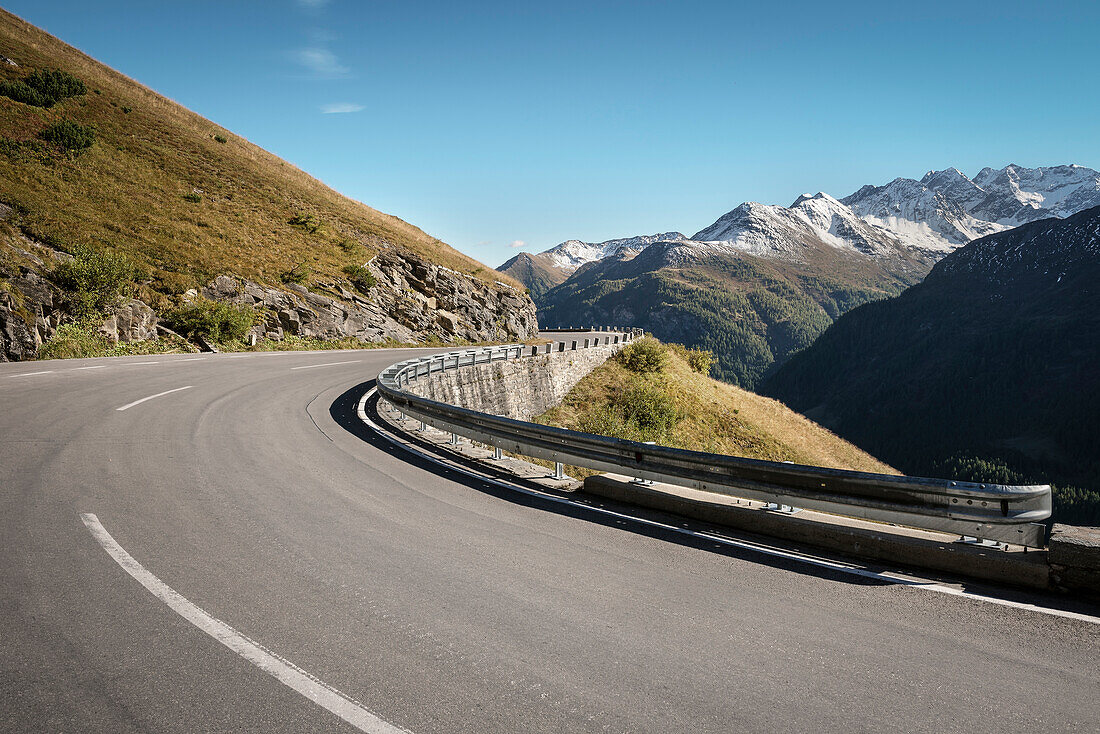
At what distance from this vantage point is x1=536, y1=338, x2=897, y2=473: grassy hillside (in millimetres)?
28500

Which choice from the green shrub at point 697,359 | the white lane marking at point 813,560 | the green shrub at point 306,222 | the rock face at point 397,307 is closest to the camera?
the white lane marking at point 813,560

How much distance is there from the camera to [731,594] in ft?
14.5

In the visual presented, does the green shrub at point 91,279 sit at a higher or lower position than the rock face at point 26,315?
higher

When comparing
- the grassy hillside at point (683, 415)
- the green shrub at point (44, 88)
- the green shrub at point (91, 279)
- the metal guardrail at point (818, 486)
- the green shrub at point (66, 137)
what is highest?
the green shrub at point (44, 88)

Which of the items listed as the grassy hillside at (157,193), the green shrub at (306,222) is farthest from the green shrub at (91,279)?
the green shrub at (306,222)

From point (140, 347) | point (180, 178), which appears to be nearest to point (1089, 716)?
point (140, 347)

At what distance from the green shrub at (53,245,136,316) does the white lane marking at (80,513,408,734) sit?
19581 mm

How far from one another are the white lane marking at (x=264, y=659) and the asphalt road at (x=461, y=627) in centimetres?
5

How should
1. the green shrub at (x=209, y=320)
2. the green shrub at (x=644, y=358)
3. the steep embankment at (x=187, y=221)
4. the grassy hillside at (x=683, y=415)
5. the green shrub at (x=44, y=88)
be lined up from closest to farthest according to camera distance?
the green shrub at (x=209, y=320) → the steep embankment at (x=187, y=221) → the grassy hillside at (x=683, y=415) → the green shrub at (x=44, y=88) → the green shrub at (x=644, y=358)

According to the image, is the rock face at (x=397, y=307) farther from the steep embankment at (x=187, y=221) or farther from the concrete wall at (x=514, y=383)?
the concrete wall at (x=514, y=383)

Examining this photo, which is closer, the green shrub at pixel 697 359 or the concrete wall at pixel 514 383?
the concrete wall at pixel 514 383

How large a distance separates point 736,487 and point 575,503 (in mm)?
1916

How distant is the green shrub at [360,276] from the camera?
36.4 metres

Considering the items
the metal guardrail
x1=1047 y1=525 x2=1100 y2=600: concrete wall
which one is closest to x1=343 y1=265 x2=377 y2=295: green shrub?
the metal guardrail
